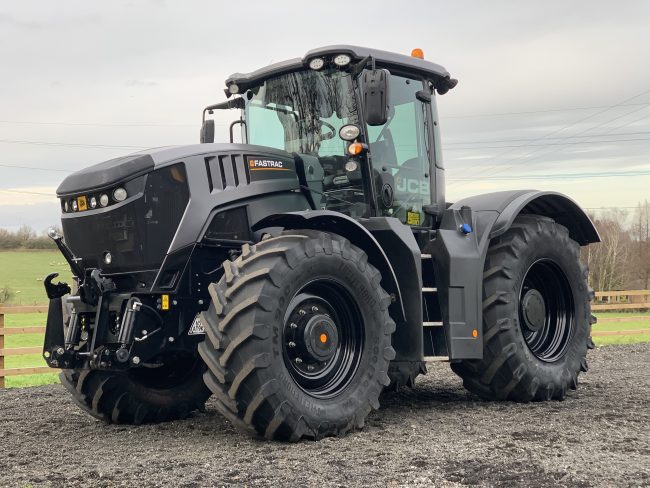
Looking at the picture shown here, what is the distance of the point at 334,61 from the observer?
6844mm

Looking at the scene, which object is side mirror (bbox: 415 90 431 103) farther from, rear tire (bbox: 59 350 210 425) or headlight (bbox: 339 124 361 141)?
rear tire (bbox: 59 350 210 425)

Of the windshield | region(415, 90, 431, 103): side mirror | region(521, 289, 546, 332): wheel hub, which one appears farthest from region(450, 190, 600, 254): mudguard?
the windshield

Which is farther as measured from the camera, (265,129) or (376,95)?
(265,129)

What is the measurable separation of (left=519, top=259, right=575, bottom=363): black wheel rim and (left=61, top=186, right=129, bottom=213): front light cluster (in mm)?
Answer: 4117

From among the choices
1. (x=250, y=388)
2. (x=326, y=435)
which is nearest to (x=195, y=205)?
(x=250, y=388)

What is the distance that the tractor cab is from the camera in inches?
272

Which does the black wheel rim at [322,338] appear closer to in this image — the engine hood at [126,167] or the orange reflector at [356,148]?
the orange reflector at [356,148]

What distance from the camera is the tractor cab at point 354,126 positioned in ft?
22.7

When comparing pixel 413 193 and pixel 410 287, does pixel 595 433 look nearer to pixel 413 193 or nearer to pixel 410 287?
pixel 410 287

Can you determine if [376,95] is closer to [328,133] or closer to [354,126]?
[354,126]

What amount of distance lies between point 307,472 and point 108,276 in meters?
2.49

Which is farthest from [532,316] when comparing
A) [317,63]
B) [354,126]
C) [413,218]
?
[317,63]

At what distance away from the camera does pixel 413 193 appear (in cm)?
756

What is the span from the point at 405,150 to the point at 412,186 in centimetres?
34
